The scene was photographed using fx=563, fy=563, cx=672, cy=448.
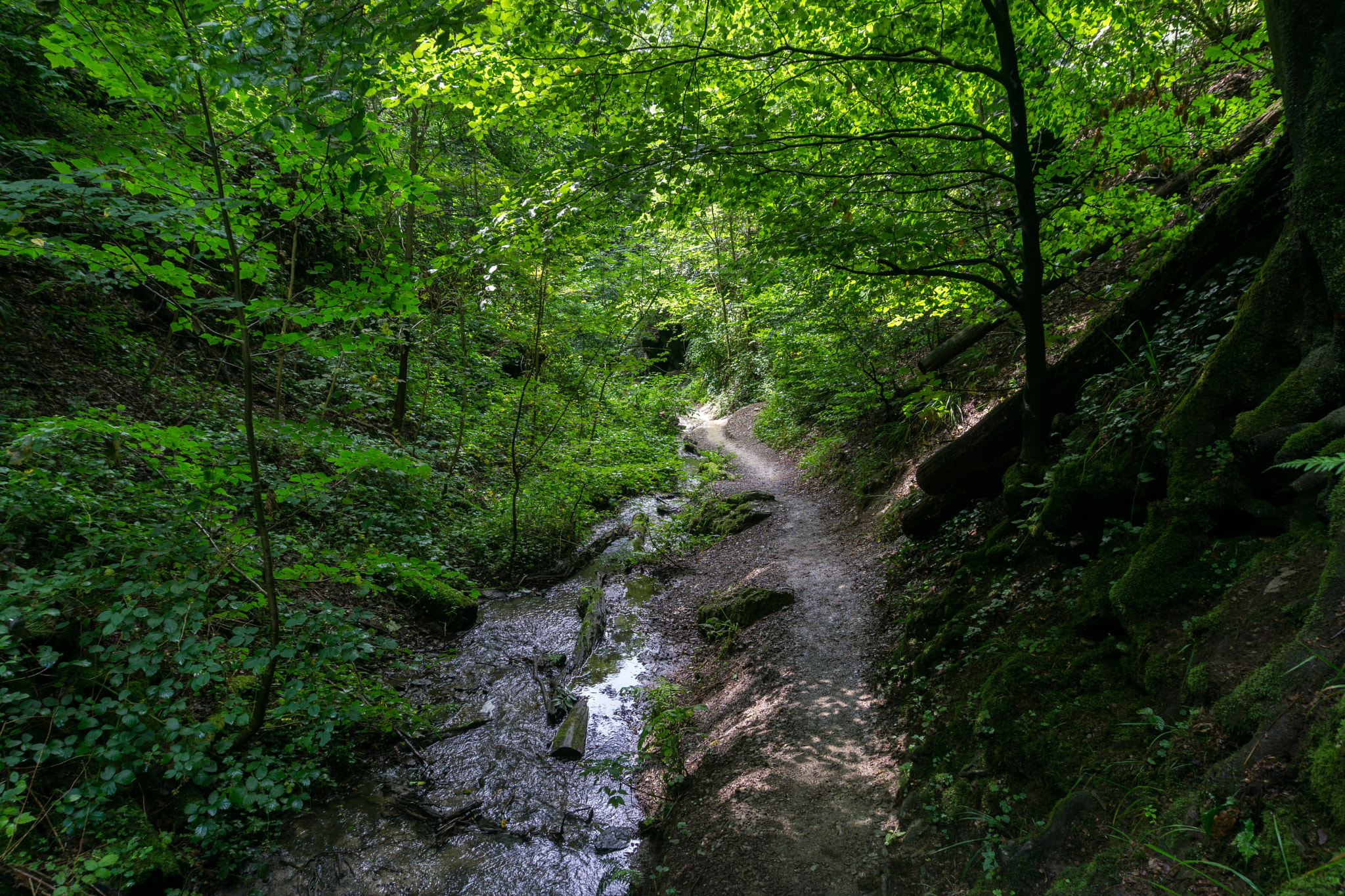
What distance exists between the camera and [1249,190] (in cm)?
455

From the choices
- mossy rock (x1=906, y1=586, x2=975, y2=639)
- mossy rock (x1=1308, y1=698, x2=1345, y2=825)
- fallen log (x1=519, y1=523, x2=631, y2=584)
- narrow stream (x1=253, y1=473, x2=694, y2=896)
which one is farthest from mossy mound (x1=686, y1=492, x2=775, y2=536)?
mossy rock (x1=1308, y1=698, x2=1345, y2=825)

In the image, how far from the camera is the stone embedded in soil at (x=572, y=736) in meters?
5.68

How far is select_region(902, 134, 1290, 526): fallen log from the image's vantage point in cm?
452

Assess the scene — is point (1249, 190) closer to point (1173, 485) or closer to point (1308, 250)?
point (1308, 250)

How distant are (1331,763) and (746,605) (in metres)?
6.03

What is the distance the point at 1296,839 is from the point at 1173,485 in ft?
7.75

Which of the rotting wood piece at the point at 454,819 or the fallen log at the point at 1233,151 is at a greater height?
the fallen log at the point at 1233,151

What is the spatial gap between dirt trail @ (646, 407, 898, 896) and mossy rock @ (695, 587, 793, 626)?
19 centimetres

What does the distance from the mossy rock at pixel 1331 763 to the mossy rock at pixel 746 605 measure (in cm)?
571

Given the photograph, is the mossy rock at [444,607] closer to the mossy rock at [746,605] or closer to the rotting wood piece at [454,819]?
the rotting wood piece at [454,819]

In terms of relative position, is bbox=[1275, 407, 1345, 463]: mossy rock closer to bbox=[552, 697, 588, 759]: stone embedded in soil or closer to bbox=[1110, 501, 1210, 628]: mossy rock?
bbox=[1110, 501, 1210, 628]: mossy rock

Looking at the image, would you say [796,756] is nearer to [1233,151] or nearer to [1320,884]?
[1320,884]

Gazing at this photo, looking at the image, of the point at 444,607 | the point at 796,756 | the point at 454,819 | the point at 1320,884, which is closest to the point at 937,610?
the point at 796,756

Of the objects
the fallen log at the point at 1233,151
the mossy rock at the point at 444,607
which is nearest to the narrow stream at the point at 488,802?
the mossy rock at the point at 444,607
